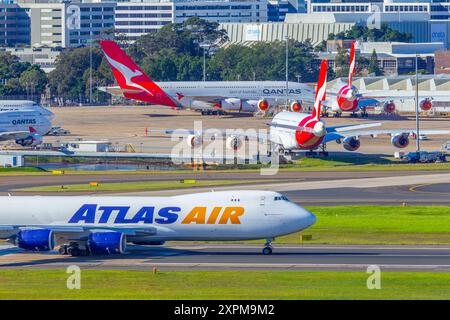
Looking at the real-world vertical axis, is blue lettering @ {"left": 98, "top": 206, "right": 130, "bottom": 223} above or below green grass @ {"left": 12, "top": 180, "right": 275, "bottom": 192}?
above

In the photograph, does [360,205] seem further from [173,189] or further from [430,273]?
[430,273]

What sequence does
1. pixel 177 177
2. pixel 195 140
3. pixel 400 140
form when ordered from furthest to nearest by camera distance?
pixel 195 140
pixel 400 140
pixel 177 177

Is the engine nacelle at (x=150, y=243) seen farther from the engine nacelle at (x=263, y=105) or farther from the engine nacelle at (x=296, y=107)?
the engine nacelle at (x=263, y=105)

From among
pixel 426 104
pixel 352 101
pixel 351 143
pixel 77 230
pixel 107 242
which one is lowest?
pixel 107 242

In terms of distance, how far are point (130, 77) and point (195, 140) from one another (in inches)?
1871

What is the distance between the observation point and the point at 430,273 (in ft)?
187

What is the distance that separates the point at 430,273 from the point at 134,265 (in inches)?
573

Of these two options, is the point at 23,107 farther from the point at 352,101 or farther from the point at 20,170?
the point at 352,101

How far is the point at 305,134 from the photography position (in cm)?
11994

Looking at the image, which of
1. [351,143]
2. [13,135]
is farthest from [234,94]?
[351,143]

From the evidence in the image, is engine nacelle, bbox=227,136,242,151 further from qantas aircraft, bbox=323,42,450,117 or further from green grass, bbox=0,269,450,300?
green grass, bbox=0,269,450,300

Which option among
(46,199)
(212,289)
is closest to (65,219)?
(46,199)

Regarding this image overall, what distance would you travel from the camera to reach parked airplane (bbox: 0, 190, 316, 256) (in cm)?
6262

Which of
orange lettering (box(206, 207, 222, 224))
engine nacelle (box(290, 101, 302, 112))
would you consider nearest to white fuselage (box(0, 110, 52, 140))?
engine nacelle (box(290, 101, 302, 112))
